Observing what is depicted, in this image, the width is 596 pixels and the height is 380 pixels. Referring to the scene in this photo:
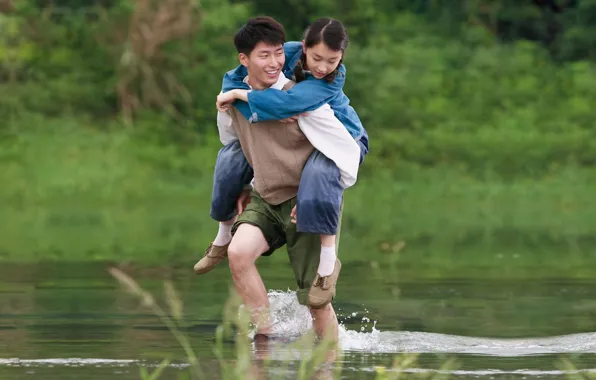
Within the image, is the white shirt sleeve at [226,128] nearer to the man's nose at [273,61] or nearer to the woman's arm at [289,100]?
the woman's arm at [289,100]

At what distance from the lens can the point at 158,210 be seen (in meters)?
17.7

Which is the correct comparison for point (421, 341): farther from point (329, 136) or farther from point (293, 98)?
point (293, 98)

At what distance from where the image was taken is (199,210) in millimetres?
17625

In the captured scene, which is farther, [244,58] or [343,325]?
[343,325]

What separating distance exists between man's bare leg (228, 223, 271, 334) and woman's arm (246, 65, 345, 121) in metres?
0.63

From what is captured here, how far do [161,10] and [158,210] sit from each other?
4.35 meters

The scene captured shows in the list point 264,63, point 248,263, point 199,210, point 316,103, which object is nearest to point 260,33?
point 264,63

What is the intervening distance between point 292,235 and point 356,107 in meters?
13.6

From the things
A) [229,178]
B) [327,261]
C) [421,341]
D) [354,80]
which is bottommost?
[421,341]

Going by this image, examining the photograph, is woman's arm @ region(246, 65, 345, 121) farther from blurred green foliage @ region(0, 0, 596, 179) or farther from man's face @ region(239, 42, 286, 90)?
blurred green foliage @ region(0, 0, 596, 179)

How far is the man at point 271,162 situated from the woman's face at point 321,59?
0.16m

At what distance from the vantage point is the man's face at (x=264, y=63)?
7516 mm

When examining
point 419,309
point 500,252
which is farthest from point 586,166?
point 419,309

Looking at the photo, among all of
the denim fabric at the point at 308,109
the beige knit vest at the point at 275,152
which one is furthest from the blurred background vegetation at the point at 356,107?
the denim fabric at the point at 308,109
